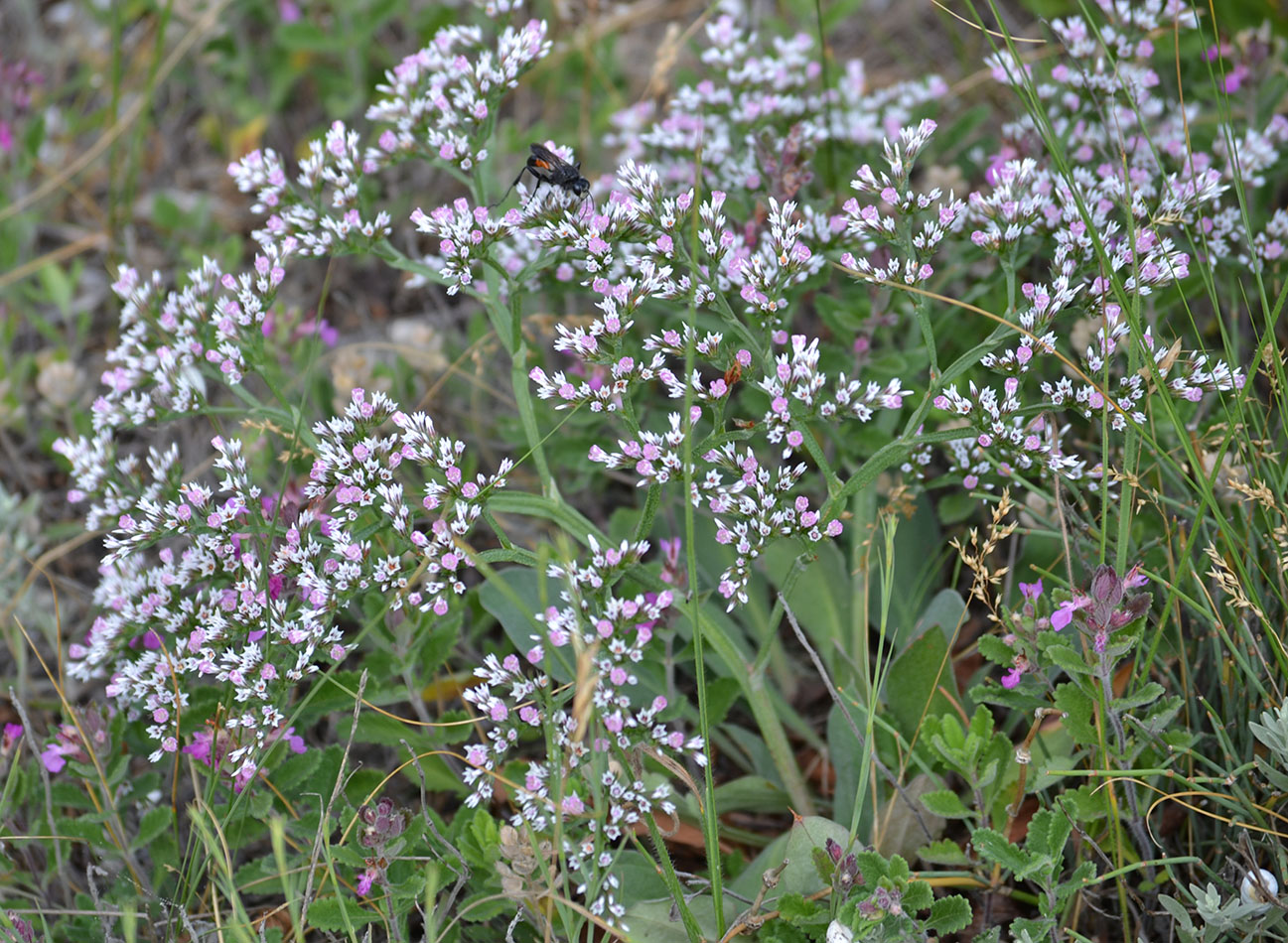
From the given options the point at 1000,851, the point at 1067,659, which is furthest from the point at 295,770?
the point at 1067,659

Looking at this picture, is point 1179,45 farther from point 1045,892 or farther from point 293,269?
point 293,269

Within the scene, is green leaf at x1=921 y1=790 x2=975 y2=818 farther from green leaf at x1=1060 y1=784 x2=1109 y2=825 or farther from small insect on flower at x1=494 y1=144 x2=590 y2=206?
small insect on flower at x1=494 y1=144 x2=590 y2=206

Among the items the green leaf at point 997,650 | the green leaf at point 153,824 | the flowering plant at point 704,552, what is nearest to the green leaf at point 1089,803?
the flowering plant at point 704,552

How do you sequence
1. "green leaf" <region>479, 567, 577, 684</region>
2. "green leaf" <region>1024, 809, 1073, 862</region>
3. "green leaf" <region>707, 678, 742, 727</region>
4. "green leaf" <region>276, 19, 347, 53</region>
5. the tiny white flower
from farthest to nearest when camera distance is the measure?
"green leaf" <region>276, 19, 347, 53</region> → "green leaf" <region>707, 678, 742, 727</region> → "green leaf" <region>479, 567, 577, 684</region> → "green leaf" <region>1024, 809, 1073, 862</region> → the tiny white flower

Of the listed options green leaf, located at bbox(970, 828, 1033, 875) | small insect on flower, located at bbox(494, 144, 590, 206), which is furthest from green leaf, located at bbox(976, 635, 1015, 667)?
small insect on flower, located at bbox(494, 144, 590, 206)

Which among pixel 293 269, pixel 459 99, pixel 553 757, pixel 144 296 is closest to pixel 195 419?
pixel 293 269

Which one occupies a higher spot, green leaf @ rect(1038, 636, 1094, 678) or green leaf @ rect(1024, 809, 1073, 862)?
green leaf @ rect(1038, 636, 1094, 678)

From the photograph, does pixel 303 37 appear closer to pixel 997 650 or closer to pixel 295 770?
pixel 295 770
